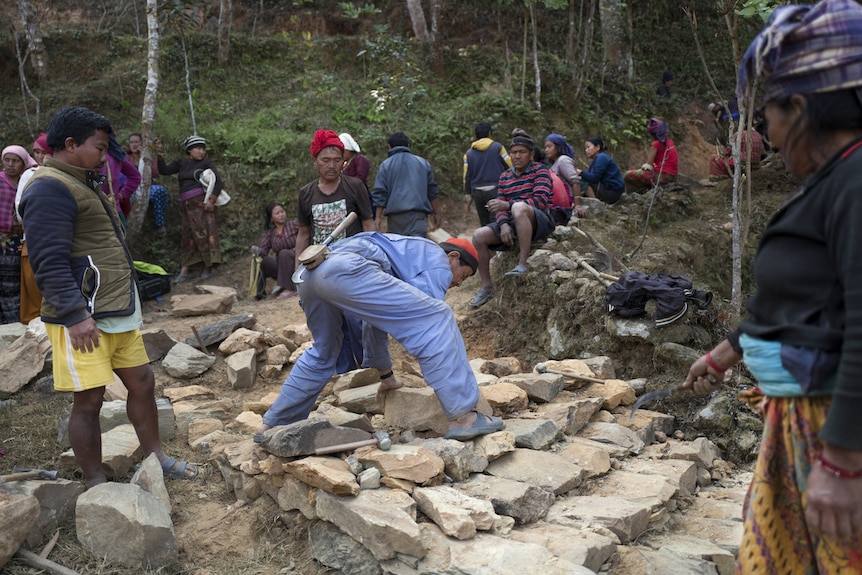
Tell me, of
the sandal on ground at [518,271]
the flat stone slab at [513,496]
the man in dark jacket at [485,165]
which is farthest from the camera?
the man in dark jacket at [485,165]

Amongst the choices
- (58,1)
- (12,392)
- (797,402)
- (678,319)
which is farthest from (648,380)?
(58,1)

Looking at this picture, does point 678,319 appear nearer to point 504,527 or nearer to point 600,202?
point 504,527

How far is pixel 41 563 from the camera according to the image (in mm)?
3068

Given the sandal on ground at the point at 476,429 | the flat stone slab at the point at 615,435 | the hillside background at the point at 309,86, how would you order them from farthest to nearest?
1. the hillside background at the point at 309,86
2. the flat stone slab at the point at 615,435
3. the sandal on ground at the point at 476,429

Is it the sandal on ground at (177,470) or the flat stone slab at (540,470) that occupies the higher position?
the flat stone slab at (540,470)

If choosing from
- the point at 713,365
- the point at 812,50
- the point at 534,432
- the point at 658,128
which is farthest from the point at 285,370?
the point at 658,128

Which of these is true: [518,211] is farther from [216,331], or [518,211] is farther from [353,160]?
[216,331]

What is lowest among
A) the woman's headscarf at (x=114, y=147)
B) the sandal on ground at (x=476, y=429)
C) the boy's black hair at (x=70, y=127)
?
the sandal on ground at (x=476, y=429)

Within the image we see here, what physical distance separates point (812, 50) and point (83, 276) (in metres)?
3.12

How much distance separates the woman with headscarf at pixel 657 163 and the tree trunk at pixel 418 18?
604 cm

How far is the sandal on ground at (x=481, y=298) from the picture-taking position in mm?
7066

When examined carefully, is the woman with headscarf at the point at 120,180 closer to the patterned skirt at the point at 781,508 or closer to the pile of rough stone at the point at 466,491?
the pile of rough stone at the point at 466,491

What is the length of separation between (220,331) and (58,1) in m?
13.5

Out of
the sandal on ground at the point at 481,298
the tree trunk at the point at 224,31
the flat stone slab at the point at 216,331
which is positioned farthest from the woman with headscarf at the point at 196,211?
the tree trunk at the point at 224,31
